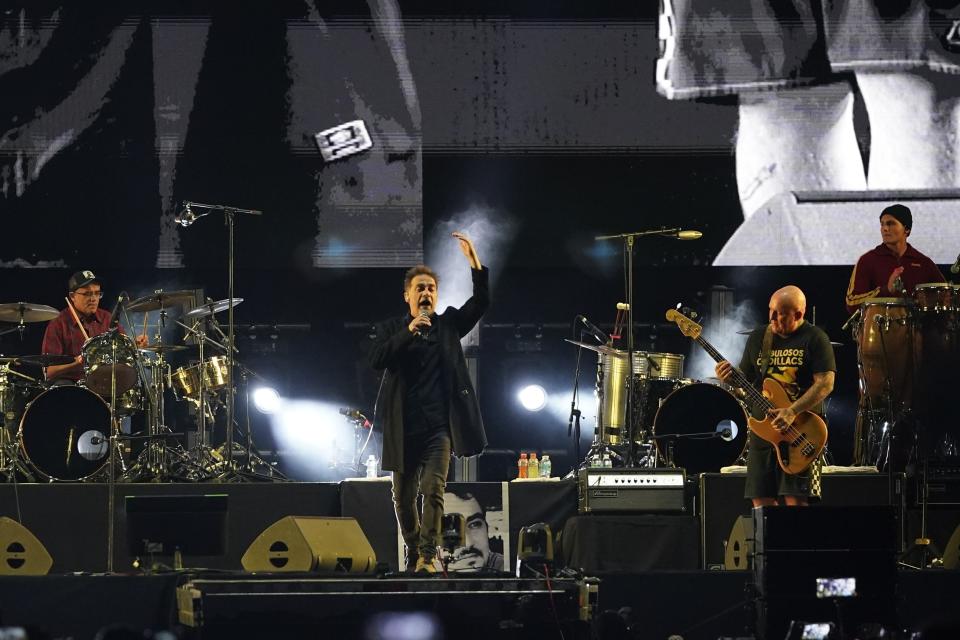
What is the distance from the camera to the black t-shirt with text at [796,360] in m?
8.36

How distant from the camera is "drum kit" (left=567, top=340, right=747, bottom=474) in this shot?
10484mm

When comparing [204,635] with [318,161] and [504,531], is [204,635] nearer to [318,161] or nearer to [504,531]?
[504,531]

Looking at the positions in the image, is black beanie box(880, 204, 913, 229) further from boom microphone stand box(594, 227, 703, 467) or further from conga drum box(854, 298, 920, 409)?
boom microphone stand box(594, 227, 703, 467)

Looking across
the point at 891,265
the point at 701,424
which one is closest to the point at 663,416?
the point at 701,424

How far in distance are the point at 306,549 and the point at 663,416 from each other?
323 cm

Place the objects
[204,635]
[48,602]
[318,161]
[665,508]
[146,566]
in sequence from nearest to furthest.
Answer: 1. [204,635]
2. [48,602]
3. [146,566]
4. [665,508]
5. [318,161]

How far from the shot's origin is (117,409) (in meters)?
10.8

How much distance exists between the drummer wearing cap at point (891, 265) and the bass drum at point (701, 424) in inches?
47.1

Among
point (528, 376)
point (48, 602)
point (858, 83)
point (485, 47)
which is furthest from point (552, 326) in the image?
point (48, 602)

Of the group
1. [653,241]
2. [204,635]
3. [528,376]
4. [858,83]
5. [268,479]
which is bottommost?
[204,635]

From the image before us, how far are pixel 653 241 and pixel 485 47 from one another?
226 cm

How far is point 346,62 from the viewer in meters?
12.1

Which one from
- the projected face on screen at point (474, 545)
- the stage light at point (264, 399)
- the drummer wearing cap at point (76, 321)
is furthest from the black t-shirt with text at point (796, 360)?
the stage light at point (264, 399)

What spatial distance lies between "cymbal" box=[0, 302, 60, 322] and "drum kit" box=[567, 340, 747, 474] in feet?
14.1
